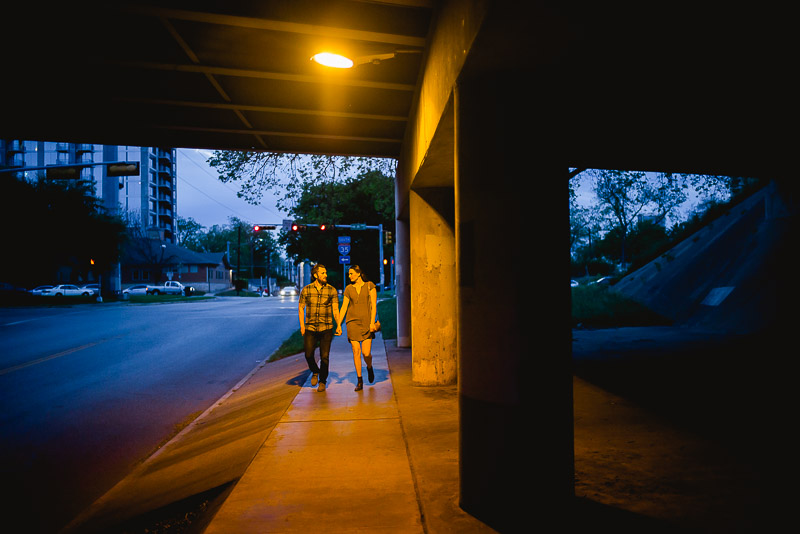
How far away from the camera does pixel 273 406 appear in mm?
6586

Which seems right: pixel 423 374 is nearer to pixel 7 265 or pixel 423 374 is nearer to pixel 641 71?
pixel 641 71

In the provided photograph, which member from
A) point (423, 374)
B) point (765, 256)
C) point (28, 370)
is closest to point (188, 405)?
point (423, 374)

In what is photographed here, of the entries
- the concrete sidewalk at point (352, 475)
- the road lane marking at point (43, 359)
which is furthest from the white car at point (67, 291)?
the concrete sidewalk at point (352, 475)

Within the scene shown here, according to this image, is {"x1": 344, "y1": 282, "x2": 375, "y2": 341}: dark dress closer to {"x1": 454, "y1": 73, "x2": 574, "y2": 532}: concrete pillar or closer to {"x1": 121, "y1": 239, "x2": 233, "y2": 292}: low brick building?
{"x1": 454, "y1": 73, "x2": 574, "y2": 532}: concrete pillar

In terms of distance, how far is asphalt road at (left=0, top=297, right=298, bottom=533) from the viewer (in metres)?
4.38

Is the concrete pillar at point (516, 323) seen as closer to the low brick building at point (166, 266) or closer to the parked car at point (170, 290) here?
the parked car at point (170, 290)

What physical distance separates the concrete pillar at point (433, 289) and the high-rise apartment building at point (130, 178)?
2863 inches

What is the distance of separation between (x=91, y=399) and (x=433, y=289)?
5997mm

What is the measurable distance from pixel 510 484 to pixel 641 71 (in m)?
4.02

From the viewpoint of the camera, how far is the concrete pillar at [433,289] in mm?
7391

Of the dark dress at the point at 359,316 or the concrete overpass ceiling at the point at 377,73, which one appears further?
the dark dress at the point at 359,316

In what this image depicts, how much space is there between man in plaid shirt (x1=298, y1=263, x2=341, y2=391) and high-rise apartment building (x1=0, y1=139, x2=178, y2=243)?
236 ft

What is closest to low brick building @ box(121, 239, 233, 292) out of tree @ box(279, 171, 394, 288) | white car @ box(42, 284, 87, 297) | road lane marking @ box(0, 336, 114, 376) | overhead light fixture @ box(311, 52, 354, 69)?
white car @ box(42, 284, 87, 297)

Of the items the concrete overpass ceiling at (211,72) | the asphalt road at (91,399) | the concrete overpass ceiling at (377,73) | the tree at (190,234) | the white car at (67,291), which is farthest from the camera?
the tree at (190,234)
